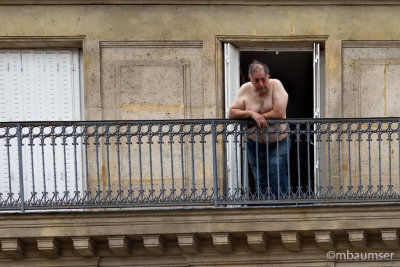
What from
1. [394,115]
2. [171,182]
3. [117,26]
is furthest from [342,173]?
[117,26]

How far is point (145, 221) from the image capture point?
17578 mm

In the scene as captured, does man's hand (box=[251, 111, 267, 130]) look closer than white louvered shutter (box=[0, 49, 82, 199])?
Yes

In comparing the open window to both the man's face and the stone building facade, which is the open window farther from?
the man's face

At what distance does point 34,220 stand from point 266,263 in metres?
2.90

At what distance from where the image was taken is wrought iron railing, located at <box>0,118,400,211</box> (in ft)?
57.9

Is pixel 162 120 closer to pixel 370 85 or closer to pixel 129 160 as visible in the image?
pixel 129 160

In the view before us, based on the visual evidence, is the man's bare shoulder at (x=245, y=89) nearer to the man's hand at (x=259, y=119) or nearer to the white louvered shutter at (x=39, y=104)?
the man's hand at (x=259, y=119)

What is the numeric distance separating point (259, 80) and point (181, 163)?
1.76 meters

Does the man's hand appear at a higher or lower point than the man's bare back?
lower

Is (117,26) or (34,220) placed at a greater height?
(117,26)

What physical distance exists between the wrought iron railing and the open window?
40 mm

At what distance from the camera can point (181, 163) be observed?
18516mm

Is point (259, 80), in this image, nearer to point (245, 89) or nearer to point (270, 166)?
point (245, 89)

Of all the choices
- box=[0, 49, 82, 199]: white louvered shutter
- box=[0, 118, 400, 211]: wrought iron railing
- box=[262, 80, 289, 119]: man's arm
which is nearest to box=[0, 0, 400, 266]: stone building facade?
box=[0, 49, 82, 199]: white louvered shutter
